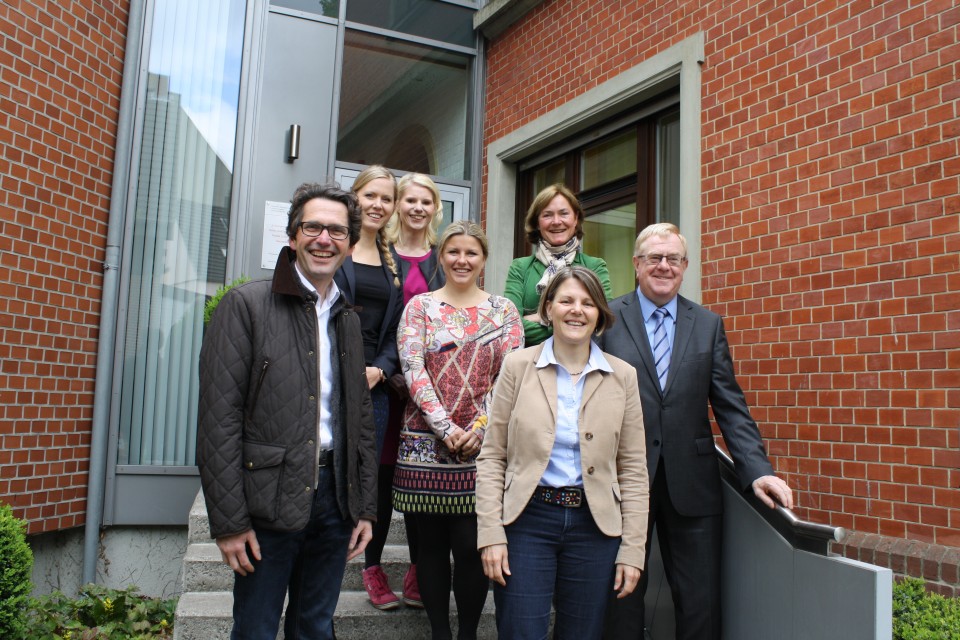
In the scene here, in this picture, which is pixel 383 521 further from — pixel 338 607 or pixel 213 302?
pixel 213 302

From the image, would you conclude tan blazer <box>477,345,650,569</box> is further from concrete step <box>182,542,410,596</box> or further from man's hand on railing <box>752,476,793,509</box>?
concrete step <box>182,542,410,596</box>

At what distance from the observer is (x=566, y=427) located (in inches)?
103

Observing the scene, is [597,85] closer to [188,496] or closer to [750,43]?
[750,43]

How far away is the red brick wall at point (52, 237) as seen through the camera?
192 inches

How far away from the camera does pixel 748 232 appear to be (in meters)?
4.65

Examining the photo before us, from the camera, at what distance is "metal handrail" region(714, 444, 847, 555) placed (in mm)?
2469

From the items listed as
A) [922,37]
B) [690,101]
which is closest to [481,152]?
[690,101]

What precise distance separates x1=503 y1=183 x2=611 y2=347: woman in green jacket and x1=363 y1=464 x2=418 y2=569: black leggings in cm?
90

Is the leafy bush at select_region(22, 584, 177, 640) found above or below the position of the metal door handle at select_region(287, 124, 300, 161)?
below

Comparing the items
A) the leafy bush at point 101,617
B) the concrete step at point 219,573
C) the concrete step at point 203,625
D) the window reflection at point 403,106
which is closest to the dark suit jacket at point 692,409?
the concrete step at point 219,573

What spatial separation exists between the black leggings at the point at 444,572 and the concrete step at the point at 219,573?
99 centimetres

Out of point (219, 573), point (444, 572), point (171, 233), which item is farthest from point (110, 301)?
point (444, 572)

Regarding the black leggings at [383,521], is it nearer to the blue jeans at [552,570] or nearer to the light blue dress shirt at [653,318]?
the blue jeans at [552,570]

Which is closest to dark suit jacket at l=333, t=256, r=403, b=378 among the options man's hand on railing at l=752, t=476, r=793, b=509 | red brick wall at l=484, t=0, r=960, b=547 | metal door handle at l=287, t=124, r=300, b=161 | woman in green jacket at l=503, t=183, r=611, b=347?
woman in green jacket at l=503, t=183, r=611, b=347
